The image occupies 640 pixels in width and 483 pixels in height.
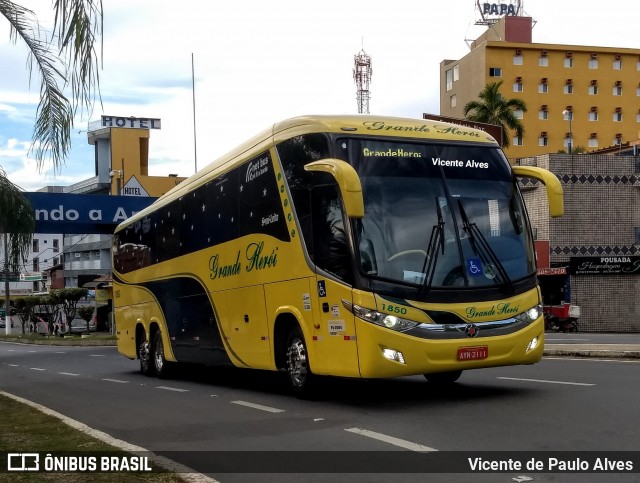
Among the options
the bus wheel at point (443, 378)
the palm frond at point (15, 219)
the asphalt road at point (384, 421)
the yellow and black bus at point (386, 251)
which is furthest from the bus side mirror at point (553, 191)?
the palm frond at point (15, 219)

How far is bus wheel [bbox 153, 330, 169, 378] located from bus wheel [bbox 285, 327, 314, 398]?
24.5ft

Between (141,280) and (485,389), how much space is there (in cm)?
1087

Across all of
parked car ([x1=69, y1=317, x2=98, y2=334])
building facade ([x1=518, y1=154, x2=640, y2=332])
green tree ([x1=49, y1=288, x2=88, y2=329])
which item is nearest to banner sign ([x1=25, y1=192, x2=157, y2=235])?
building facade ([x1=518, y1=154, x2=640, y2=332])

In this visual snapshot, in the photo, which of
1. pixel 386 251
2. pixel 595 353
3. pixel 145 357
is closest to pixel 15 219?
pixel 386 251

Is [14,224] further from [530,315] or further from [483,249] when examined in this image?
[530,315]

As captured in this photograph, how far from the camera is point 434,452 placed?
8.09 m

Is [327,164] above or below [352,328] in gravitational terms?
above

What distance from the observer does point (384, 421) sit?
1020cm

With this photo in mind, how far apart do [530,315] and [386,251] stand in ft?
6.89

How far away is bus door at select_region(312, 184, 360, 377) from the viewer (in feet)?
36.0

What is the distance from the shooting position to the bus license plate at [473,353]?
10817mm

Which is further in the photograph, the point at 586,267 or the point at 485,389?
the point at 586,267

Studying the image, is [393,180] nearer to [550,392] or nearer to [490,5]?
[550,392]

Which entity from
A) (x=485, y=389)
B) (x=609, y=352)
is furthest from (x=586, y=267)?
(x=485, y=389)
